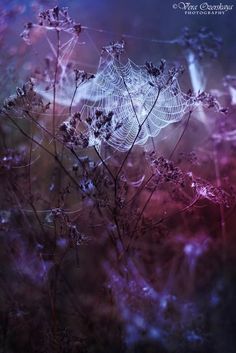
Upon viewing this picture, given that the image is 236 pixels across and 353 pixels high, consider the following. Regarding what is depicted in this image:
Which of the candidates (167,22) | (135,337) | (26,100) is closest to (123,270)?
(135,337)

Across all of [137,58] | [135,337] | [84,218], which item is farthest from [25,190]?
[137,58]

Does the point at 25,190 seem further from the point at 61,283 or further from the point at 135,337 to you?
the point at 135,337

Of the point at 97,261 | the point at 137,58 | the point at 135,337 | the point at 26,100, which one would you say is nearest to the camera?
the point at 26,100

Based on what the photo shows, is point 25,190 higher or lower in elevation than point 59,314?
higher

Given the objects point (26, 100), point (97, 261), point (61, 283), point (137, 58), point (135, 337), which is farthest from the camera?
point (137, 58)

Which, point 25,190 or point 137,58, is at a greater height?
point 137,58

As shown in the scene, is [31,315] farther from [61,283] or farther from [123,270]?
[123,270]

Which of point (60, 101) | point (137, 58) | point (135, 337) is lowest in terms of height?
point (135, 337)

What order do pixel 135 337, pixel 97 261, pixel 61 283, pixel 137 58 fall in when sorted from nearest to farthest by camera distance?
1. pixel 135 337
2. pixel 61 283
3. pixel 97 261
4. pixel 137 58

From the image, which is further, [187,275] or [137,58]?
[137,58]
